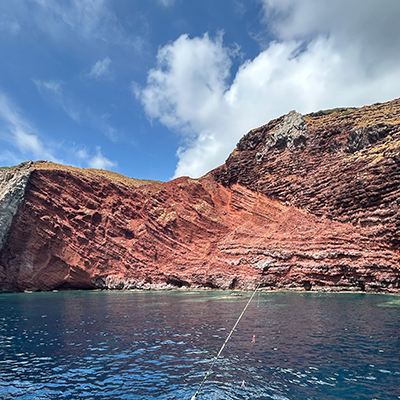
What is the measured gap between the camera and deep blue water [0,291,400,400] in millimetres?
8008

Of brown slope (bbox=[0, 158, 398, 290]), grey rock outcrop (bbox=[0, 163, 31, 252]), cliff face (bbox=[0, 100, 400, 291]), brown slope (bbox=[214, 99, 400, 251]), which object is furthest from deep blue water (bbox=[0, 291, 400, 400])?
grey rock outcrop (bbox=[0, 163, 31, 252])

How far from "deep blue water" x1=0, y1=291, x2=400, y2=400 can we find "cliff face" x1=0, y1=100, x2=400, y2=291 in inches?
708

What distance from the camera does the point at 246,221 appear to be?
49.1m

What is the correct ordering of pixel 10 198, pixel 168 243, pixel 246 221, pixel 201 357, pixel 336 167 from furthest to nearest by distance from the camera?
pixel 246 221 < pixel 168 243 < pixel 336 167 < pixel 10 198 < pixel 201 357

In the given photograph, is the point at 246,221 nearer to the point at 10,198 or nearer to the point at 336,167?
the point at 336,167

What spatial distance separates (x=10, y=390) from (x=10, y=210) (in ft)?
131

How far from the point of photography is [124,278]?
43.5 metres

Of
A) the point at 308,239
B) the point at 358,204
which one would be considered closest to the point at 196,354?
the point at 308,239

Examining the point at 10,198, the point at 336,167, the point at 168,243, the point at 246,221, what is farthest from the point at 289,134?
the point at 10,198

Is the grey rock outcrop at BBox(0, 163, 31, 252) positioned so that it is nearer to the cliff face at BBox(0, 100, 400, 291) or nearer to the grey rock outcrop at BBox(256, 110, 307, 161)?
the cliff face at BBox(0, 100, 400, 291)

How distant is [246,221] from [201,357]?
39117mm

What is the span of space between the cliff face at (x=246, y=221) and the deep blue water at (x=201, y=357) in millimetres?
17980

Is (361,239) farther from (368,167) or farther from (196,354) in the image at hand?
(196,354)

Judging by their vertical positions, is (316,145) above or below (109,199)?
above
